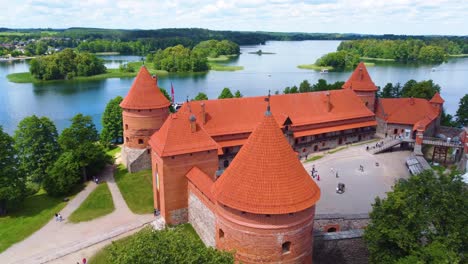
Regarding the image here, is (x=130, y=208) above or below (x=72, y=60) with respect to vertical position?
below

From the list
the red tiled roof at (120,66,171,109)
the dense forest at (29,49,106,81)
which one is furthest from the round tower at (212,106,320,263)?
the dense forest at (29,49,106,81)

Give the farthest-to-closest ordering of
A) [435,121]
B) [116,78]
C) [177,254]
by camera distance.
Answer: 1. [116,78]
2. [435,121]
3. [177,254]

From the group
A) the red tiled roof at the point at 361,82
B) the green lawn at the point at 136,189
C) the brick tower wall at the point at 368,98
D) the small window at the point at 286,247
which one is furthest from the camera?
the brick tower wall at the point at 368,98

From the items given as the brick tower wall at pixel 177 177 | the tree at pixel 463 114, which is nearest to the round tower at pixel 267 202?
the brick tower wall at pixel 177 177

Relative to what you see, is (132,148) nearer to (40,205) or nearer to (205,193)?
(40,205)

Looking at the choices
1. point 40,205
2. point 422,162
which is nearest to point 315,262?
point 422,162

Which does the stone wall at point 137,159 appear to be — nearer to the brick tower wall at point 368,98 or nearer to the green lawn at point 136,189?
the green lawn at point 136,189

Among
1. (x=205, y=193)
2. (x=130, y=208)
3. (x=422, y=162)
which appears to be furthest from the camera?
(x=422, y=162)
